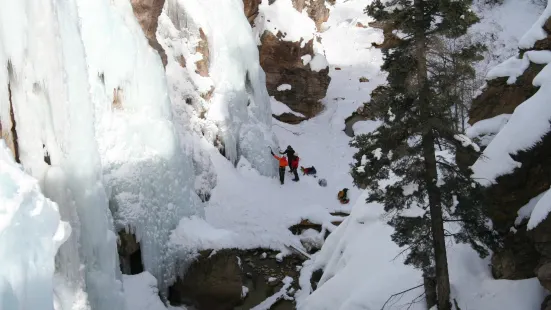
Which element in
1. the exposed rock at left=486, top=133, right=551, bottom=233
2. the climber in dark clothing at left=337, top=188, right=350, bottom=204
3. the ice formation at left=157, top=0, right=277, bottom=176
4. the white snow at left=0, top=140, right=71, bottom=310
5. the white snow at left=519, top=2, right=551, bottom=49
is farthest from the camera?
the climber in dark clothing at left=337, top=188, right=350, bottom=204

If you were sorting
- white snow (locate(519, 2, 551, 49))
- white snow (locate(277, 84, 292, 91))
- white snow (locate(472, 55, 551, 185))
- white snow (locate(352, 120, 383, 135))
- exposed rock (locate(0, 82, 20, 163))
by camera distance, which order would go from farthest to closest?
1. white snow (locate(277, 84, 292, 91))
2. white snow (locate(352, 120, 383, 135))
3. white snow (locate(519, 2, 551, 49))
4. white snow (locate(472, 55, 551, 185))
5. exposed rock (locate(0, 82, 20, 163))

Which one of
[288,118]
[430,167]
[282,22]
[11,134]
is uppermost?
[282,22]

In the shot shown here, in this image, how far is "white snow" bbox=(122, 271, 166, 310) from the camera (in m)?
11.8

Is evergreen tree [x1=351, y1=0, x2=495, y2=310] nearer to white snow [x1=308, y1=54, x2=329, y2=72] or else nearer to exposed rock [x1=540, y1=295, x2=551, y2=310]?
exposed rock [x1=540, y1=295, x2=551, y2=310]

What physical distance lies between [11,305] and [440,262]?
259 inches

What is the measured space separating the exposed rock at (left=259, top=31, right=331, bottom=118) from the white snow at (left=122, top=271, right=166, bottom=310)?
16044 mm

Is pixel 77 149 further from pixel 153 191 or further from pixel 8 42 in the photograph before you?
pixel 153 191

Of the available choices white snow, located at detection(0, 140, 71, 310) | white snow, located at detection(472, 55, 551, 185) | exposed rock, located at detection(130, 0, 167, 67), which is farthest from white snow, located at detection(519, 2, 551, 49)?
white snow, located at detection(0, 140, 71, 310)

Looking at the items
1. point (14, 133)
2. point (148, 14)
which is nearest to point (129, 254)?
point (14, 133)

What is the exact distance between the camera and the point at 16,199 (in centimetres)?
547

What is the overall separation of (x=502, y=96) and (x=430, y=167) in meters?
5.06

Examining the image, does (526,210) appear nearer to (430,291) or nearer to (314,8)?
(430,291)

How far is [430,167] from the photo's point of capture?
8.81 meters

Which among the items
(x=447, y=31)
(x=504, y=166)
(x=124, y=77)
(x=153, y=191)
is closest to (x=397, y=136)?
(x=447, y=31)
